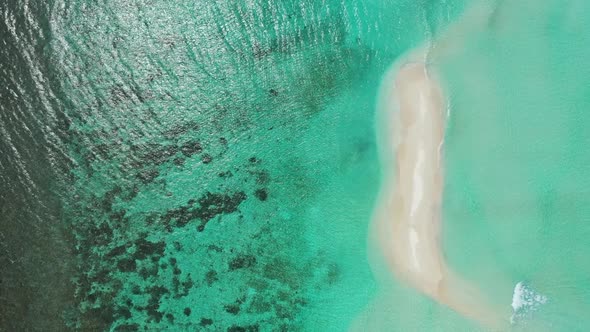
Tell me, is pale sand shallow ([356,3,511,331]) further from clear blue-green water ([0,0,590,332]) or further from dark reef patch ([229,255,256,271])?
dark reef patch ([229,255,256,271])

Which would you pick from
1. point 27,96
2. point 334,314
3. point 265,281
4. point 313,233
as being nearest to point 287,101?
point 313,233

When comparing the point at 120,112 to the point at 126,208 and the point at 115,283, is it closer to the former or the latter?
the point at 126,208

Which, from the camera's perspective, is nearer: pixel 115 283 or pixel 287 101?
pixel 115 283

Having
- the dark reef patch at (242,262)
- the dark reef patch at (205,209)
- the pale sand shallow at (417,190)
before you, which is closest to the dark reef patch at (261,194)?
the dark reef patch at (205,209)

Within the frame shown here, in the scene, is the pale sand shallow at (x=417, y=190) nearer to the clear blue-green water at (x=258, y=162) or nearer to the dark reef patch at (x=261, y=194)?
the clear blue-green water at (x=258, y=162)

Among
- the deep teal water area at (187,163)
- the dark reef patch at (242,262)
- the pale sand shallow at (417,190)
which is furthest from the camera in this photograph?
the pale sand shallow at (417,190)

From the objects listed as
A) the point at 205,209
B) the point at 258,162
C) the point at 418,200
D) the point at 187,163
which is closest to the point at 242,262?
the point at 205,209

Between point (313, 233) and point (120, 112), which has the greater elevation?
point (120, 112)

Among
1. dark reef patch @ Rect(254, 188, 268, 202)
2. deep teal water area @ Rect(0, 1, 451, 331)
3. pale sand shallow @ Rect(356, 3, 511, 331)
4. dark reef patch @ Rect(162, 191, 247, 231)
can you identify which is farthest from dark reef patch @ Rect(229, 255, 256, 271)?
pale sand shallow @ Rect(356, 3, 511, 331)
